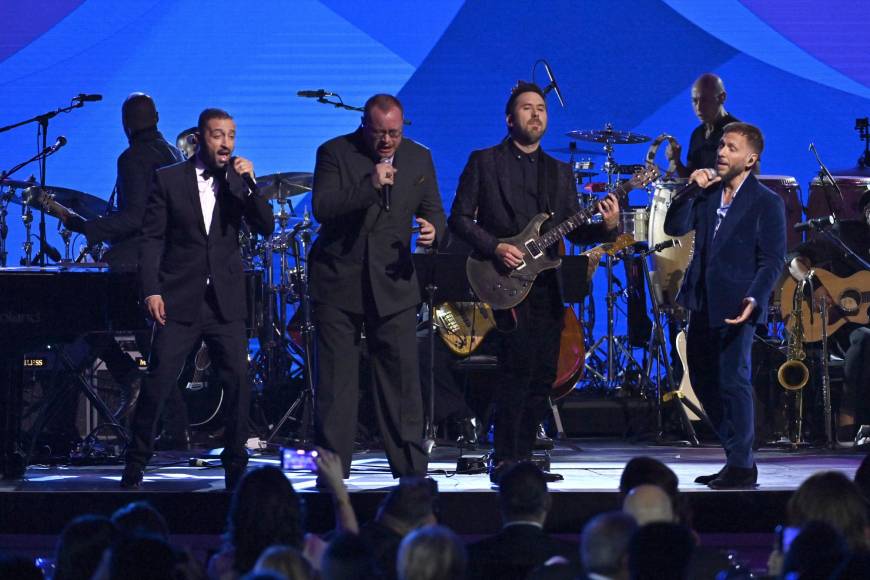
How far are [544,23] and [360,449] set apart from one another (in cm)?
434

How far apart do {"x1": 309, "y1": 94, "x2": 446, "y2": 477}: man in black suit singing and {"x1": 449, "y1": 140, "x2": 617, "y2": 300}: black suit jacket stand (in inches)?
16.1

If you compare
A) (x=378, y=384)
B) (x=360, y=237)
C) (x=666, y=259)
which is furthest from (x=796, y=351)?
(x=360, y=237)

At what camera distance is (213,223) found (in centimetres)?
685

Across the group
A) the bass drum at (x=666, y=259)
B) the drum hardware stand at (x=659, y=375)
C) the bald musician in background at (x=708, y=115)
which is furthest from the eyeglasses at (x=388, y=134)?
the bass drum at (x=666, y=259)

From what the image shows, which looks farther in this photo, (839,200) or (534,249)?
(839,200)

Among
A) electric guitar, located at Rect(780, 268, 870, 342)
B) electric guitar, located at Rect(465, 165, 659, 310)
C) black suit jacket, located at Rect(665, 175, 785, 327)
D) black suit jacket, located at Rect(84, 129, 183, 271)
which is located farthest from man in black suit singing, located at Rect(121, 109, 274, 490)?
electric guitar, located at Rect(780, 268, 870, 342)

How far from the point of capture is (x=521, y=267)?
6.81m

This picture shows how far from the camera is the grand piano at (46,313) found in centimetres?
707

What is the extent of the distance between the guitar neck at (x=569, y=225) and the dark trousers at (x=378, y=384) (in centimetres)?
86

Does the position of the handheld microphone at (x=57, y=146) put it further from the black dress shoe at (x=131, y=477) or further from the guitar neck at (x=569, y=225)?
the guitar neck at (x=569, y=225)

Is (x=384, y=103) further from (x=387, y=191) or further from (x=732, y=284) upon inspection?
(x=732, y=284)

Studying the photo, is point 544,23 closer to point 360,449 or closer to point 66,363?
point 360,449

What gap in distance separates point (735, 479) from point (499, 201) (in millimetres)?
1933

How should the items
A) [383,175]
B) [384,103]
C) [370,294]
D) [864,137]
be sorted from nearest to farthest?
[383,175], [384,103], [370,294], [864,137]
